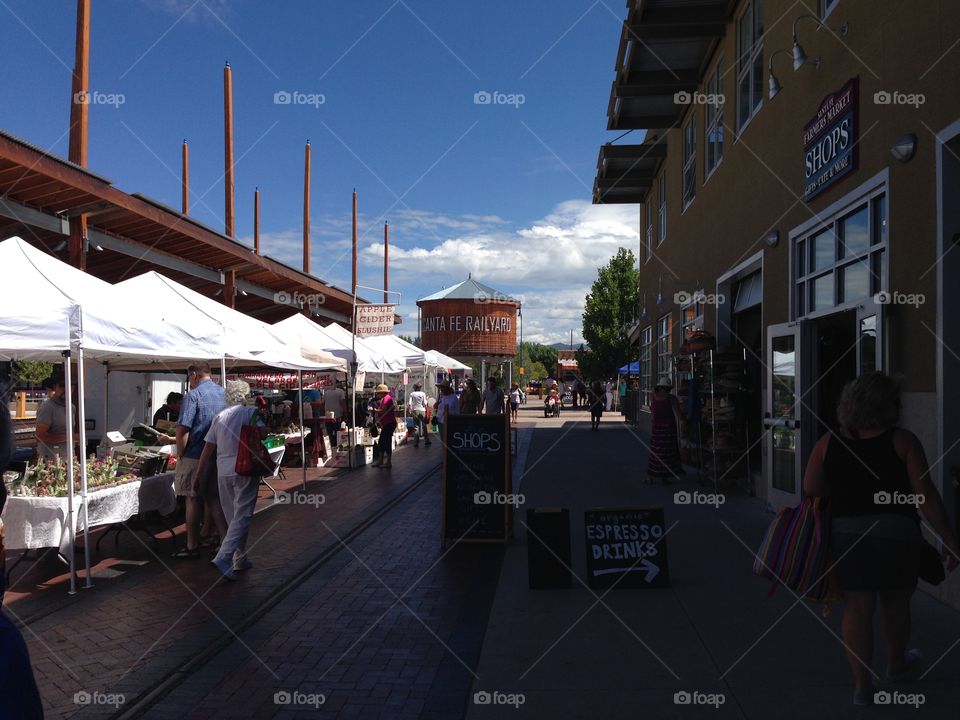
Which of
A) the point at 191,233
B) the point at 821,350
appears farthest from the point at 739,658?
the point at 191,233

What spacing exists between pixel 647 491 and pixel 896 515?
8.08m

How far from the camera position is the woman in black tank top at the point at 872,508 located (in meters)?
3.88

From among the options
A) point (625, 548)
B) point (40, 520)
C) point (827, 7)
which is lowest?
point (625, 548)

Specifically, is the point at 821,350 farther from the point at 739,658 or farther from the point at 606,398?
the point at 606,398

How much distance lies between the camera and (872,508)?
393cm

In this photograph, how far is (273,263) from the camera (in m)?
25.7

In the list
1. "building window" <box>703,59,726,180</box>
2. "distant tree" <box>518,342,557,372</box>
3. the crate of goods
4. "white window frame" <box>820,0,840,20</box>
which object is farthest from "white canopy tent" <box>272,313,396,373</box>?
"distant tree" <box>518,342,557,372</box>

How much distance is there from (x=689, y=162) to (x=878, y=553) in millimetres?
13634

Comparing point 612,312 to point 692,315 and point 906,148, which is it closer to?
point 692,315

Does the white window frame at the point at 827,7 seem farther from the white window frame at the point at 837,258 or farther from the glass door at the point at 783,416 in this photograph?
the glass door at the point at 783,416

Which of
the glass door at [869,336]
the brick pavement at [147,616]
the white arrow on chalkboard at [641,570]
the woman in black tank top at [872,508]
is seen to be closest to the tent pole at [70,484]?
the brick pavement at [147,616]

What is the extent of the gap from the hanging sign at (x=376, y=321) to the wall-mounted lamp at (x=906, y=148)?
1191 centimetres

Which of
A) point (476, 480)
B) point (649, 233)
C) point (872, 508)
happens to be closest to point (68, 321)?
point (476, 480)

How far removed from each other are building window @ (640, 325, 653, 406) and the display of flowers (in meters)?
16.5
